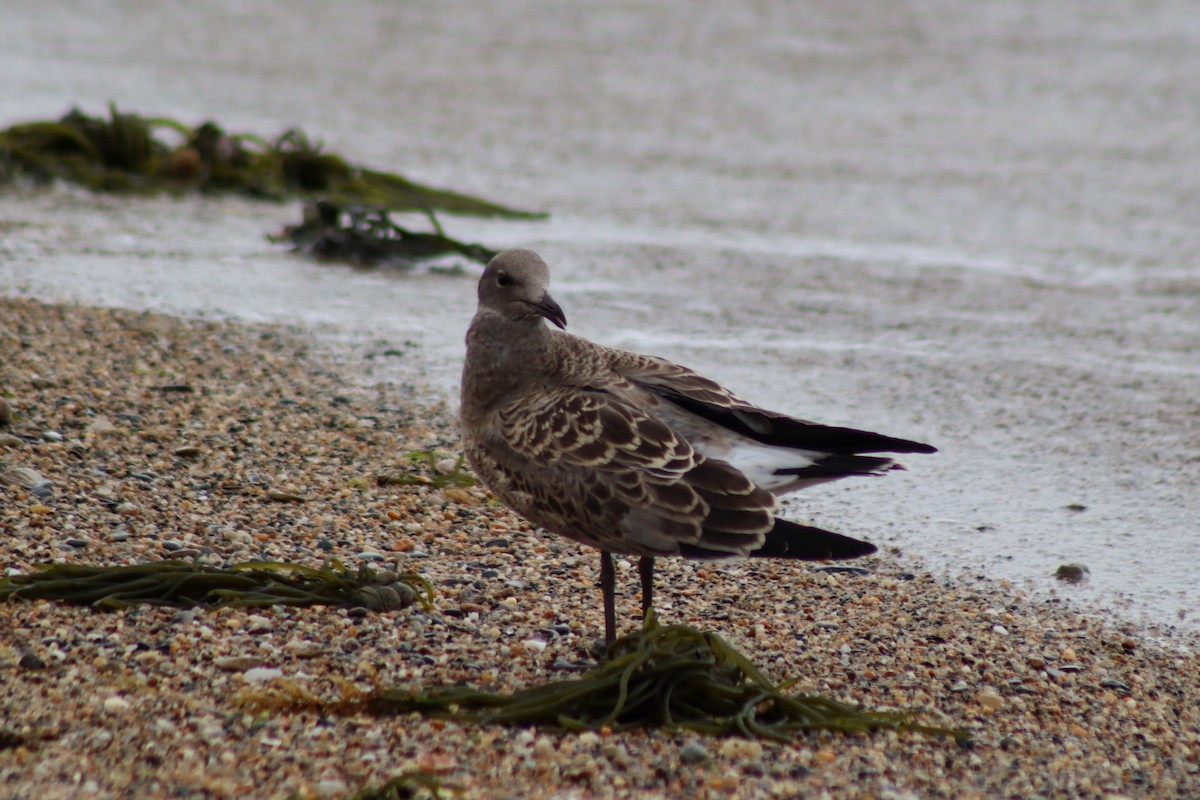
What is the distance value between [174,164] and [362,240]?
2478mm

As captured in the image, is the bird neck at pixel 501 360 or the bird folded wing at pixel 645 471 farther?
the bird neck at pixel 501 360

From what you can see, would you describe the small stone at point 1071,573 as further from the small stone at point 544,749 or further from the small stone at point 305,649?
the small stone at point 305,649

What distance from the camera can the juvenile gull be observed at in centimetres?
434

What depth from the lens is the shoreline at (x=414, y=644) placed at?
3.69 metres

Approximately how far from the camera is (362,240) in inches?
387

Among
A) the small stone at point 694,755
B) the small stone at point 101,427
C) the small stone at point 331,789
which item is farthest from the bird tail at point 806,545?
the small stone at point 101,427

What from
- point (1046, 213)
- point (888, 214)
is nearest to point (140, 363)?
point (888, 214)

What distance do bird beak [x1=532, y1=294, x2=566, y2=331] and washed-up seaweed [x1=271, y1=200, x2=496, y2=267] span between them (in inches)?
184

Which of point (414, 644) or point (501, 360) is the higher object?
point (501, 360)

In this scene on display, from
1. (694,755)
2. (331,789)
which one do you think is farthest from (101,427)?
(694,755)

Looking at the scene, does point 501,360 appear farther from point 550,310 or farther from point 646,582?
point 646,582

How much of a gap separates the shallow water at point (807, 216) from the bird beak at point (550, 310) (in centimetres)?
168

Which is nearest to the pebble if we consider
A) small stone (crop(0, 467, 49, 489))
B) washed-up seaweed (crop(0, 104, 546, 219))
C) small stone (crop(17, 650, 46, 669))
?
small stone (crop(17, 650, 46, 669))

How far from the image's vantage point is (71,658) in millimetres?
4082
